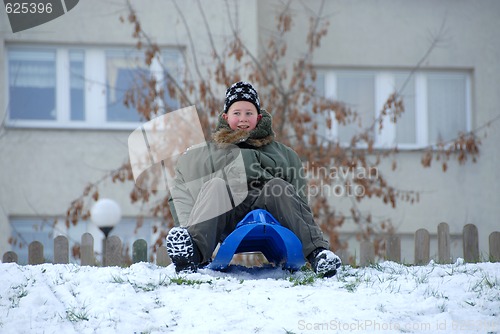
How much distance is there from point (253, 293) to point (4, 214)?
8040 mm

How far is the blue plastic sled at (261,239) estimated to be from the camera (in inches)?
229

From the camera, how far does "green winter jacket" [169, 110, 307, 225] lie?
6223 millimetres

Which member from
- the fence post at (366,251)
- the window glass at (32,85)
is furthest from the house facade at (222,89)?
the fence post at (366,251)

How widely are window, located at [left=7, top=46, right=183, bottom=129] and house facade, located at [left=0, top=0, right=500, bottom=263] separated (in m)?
0.02

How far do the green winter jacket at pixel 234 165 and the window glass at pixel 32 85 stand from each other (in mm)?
6960

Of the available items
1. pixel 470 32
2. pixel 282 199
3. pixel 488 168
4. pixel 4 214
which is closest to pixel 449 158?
pixel 488 168

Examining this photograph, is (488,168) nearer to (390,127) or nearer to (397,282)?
(390,127)

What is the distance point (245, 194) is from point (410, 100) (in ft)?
26.1

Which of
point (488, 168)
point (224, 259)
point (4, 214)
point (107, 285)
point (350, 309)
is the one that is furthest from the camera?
point (488, 168)

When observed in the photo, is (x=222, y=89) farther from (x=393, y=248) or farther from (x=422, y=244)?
(x=422, y=244)

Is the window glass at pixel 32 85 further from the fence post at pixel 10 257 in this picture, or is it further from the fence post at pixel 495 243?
the fence post at pixel 495 243

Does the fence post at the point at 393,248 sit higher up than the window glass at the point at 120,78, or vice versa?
the window glass at the point at 120,78

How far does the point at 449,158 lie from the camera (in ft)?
43.4

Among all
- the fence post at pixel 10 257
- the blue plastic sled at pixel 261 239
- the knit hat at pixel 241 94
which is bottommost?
the fence post at pixel 10 257
